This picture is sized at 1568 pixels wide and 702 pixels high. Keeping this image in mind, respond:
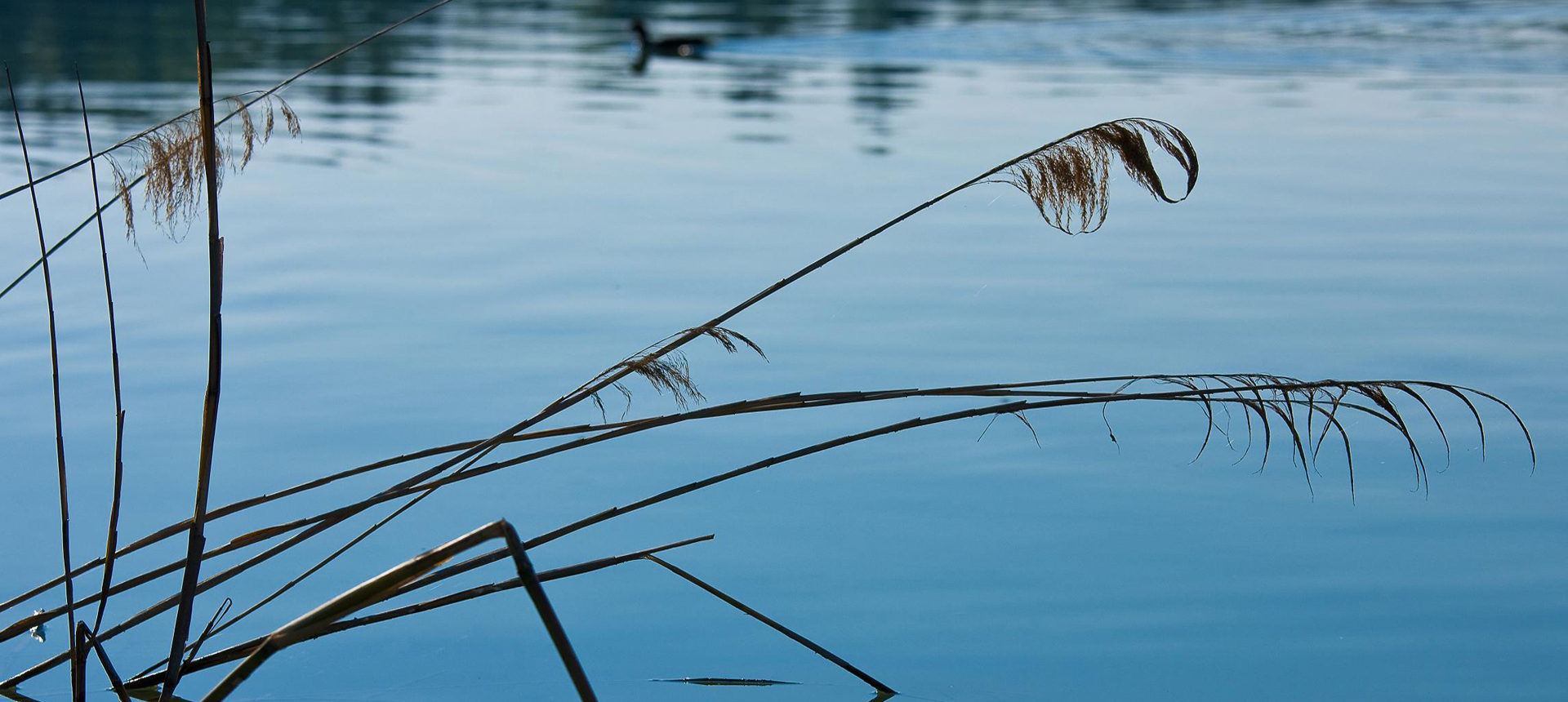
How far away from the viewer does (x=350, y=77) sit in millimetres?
13023

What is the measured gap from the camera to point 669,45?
51.5 ft

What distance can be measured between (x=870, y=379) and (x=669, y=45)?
12.1 meters

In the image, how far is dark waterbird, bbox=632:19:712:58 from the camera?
15.7 metres

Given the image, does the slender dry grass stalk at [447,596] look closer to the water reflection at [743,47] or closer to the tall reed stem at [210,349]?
the tall reed stem at [210,349]

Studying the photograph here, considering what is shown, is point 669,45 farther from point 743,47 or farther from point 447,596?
point 447,596

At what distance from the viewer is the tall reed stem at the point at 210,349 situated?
1575mm

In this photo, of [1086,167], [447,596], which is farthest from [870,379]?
[1086,167]

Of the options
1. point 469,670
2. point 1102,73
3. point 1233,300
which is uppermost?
point 1102,73

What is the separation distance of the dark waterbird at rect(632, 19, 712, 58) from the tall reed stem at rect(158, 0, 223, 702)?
1432 cm

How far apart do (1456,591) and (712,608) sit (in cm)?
151

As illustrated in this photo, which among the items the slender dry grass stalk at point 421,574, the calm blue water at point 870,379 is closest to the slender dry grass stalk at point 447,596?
the slender dry grass stalk at point 421,574

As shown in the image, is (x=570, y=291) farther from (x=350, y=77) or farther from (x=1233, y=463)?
(x=350, y=77)

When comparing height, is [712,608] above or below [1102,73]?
below

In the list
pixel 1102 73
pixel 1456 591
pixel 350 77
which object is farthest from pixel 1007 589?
pixel 350 77
